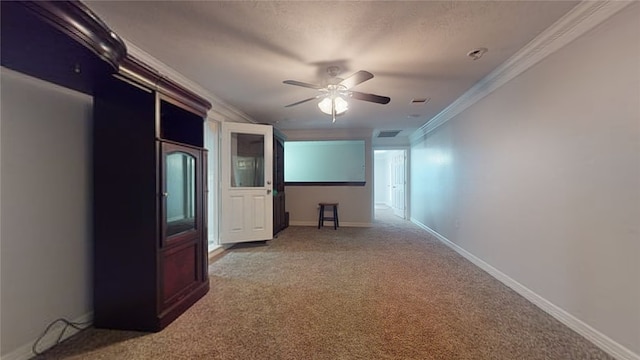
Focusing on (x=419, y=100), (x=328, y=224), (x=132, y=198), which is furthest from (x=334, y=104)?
(x=328, y=224)

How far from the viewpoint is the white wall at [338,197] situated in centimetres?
612

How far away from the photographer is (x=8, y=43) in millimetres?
1198

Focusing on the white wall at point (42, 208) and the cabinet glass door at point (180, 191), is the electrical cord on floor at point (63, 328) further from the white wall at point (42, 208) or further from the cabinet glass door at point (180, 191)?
the cabinet glass door at point (180, 191)

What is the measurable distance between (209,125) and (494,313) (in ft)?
13.5

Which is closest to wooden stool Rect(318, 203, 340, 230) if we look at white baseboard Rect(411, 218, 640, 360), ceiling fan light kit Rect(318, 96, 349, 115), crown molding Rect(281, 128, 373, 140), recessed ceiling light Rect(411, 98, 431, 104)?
crown molding Rect(281, 128, 373, 140)

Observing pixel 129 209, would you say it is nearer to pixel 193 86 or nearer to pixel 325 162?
pixel 193 86

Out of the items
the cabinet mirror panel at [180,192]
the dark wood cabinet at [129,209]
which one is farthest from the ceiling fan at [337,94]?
the dark wood cabinet at [129,209]

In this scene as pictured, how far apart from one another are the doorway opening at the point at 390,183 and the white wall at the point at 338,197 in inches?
61.0

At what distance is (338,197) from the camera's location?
620 centimetres

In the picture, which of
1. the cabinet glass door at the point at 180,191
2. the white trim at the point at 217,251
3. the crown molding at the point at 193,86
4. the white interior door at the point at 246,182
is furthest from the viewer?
the white interior door at the point at 246,182

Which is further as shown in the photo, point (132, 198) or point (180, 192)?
point (180, 192)

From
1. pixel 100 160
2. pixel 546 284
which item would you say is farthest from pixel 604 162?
pixel 100 160

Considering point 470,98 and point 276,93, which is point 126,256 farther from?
point 470,98

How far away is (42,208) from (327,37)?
2.34m
